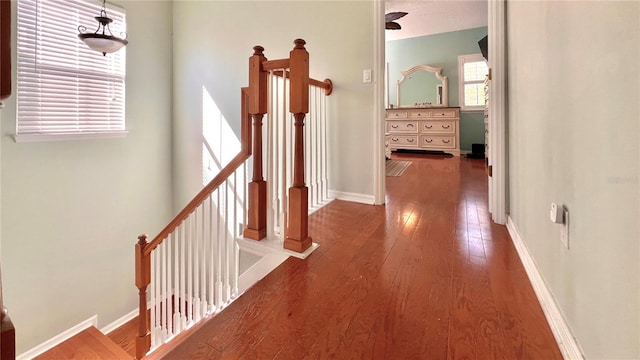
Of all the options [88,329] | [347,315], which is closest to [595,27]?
[347,315]

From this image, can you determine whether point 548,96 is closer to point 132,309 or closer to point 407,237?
point 407,237

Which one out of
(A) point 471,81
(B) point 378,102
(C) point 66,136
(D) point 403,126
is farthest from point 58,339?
(A) point 471,81

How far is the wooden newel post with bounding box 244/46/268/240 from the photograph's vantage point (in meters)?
1.84

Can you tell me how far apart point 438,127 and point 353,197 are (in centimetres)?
379

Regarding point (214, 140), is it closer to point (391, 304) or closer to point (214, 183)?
point (214, 183)

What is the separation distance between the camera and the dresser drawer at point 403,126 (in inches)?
239

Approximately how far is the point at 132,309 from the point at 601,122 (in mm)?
4446

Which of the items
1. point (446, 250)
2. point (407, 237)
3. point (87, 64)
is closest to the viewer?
point (446, 250)

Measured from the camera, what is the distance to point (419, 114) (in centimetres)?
596

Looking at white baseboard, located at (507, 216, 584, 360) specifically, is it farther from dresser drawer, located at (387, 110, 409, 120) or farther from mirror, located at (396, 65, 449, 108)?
mirror, located at (396, 65, 449, 108)

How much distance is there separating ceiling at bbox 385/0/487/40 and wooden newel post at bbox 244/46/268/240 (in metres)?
3.57

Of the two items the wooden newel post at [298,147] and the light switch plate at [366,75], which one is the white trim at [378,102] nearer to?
the light switch plate at [366,75]

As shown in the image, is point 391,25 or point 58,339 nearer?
point 58,339

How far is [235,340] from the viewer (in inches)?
43.1
